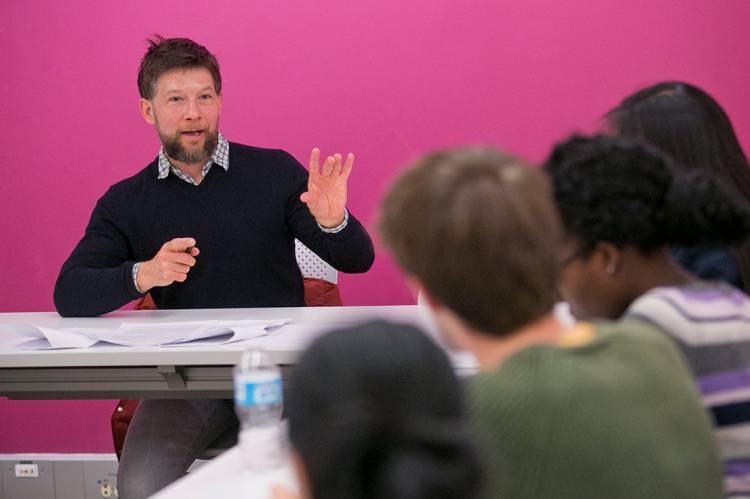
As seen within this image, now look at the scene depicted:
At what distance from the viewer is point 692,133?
1613 mm

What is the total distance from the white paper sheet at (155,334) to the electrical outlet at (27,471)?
1.54 m

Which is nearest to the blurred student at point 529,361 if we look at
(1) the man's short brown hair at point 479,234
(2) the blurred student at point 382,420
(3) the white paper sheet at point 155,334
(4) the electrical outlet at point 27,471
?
(1) the man's short brown hair at point 479,234

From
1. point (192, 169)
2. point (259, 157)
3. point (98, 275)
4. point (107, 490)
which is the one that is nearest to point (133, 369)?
point (98, 275)

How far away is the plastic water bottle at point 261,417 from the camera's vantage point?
129 cm

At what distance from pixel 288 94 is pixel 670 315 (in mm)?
2540

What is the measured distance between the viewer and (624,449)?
2.86 ft

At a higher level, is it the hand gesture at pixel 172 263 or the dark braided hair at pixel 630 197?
the dark braided hair at pixel 630 197

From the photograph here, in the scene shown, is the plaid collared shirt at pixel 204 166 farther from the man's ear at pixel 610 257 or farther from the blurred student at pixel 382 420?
the blurred student at pixel 382 420

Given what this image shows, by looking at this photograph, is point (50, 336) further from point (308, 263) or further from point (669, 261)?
point (669, 261)

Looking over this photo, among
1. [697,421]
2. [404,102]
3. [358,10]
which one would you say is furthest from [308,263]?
[697,421]

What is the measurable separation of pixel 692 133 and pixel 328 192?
3.86 ft

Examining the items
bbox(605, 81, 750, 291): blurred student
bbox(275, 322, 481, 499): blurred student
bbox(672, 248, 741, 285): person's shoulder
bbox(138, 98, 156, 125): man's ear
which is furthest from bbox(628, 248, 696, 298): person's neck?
bbox(138, 98, 156, 125): man's ear

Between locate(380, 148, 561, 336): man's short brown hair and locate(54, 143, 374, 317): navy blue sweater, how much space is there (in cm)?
173

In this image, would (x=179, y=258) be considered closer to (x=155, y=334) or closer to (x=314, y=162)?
(x=155, y=334)
